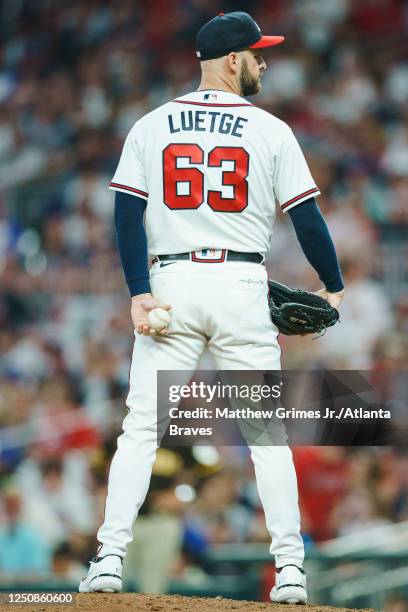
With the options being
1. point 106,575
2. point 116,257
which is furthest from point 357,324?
point 106,575

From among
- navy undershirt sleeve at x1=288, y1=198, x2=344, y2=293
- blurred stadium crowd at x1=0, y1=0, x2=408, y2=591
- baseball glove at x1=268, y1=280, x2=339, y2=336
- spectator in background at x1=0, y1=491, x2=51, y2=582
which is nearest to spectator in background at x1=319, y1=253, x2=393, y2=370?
blurred stadium crowd at x1=0, y1=0, x2=408, y2=591

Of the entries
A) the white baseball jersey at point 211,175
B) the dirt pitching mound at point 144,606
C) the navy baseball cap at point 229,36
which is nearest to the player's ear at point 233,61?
the navy baseball cap at point 229,36

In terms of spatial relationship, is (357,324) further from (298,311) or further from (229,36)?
(229,36)

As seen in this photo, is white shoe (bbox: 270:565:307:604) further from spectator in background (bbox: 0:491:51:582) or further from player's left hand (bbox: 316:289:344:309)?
spectator in background (bbox: 0:491:51:582)

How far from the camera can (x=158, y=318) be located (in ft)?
10.3

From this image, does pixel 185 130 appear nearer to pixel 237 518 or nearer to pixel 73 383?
pixel 237 518

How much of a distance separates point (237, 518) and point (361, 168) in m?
3.52

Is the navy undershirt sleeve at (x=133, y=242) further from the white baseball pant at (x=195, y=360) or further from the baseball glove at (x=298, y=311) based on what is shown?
the baseball glove at (x=298, y=311)

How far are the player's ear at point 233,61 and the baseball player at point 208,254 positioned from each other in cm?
4

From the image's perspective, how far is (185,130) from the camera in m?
3.26

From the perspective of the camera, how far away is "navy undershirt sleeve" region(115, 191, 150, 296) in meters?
3.23

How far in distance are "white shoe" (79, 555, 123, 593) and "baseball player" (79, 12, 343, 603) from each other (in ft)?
0.05

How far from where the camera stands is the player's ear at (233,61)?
3342 millimetres

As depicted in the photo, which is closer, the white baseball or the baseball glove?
the white baseball
